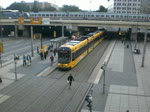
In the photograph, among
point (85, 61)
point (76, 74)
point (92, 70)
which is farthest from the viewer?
point (85, 61)

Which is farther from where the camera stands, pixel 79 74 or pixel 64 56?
pixel 64 56

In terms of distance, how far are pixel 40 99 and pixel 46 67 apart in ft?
36.8

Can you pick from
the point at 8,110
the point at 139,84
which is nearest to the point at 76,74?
the point at 139,84

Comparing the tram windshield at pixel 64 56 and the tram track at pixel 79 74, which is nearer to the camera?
the tram track at pixel 79 74

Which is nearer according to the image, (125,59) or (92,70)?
(92,70)

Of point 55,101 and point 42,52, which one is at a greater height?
point 42,52

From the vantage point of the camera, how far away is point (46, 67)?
2958cm

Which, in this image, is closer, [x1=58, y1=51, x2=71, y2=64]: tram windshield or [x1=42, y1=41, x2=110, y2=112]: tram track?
[x1=42, y1=41, x2=110, y2=112]: tram track

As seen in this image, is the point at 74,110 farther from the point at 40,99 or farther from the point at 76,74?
the point at 76,74

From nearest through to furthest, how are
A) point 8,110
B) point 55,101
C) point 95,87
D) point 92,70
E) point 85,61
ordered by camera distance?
1. point 8,110
2. point 55,101
3. point 95,87
4. point 92,70
5. point 85,61

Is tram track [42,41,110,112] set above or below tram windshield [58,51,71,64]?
below

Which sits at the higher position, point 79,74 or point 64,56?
point 64,56

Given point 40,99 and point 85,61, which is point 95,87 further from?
point 85,61

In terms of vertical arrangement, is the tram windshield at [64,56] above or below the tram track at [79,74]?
above
